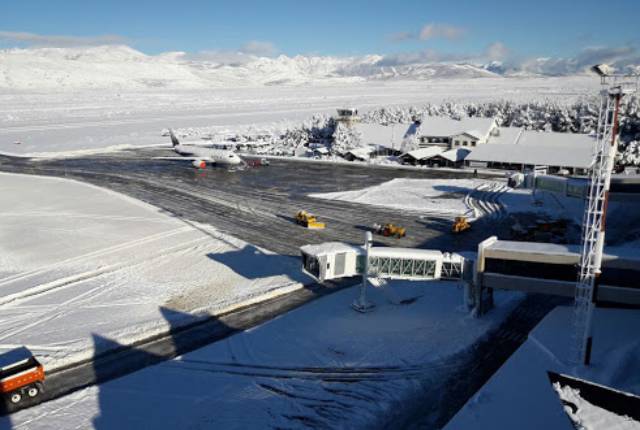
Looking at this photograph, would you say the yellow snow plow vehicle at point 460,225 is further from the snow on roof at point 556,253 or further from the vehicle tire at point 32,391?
the vehicle tire at point 32,391

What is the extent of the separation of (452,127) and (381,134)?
18.4 meters

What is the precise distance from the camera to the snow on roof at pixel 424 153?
104613mm

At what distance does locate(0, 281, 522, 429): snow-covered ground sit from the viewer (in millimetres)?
26766

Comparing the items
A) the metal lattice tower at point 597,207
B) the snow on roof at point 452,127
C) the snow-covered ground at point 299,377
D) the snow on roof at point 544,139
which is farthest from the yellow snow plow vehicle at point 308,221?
the snow on roof at point 544,139

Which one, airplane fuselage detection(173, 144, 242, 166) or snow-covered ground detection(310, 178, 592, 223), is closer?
snow-covered ground detection(310, 178, 592, 223)

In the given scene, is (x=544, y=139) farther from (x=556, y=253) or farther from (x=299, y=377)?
(x=299, y=377)

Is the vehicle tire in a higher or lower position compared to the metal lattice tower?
lower

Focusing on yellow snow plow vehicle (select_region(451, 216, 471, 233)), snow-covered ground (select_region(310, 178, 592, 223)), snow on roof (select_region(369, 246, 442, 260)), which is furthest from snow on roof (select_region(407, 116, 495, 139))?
snow on roof (select_region(369, 246, 442, 260))

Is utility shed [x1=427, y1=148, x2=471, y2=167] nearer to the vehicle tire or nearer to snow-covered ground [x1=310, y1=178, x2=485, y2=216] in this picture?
snow-covered ground [x1=310, y1=178, x2=485, y2=216]

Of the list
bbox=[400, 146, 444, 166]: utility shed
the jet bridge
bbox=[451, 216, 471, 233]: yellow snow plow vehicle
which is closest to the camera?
the jet bridge

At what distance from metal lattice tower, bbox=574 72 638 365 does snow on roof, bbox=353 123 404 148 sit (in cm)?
9084

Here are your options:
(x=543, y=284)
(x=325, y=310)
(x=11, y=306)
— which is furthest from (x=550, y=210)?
(x=11, y=306)

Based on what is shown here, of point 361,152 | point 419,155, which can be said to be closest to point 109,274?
point 419,155

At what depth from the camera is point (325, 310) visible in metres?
39.5
